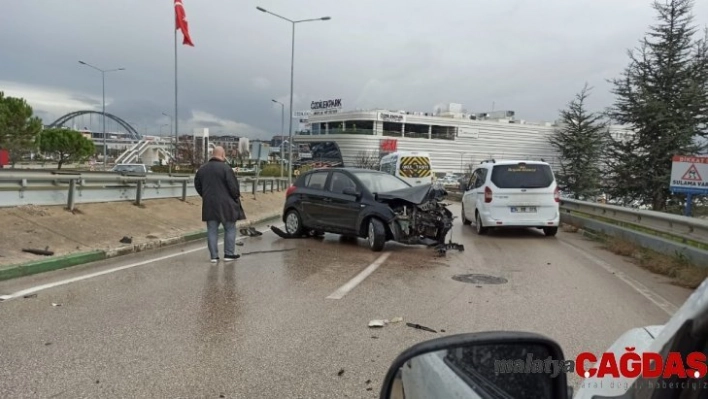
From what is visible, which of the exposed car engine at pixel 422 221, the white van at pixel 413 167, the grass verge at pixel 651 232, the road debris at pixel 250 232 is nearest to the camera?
the grass verge at pixel 651 232

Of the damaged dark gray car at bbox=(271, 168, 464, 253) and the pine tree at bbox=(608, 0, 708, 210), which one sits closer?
the damaged dark gray car at bbox=(271, 168, 464, 253)

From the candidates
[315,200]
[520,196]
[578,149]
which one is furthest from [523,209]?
[578,149]

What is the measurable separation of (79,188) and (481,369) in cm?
1367

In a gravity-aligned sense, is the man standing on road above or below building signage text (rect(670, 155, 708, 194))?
below

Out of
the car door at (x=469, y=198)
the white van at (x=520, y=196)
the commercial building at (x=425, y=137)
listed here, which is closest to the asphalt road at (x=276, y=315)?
the white van at (x=520, y=196)

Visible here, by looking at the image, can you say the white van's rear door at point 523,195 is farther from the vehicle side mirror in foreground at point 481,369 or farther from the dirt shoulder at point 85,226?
the vehicle side mirror in foreground at point 481,369

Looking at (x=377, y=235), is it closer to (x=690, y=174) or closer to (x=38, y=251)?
(x=38, y=251)

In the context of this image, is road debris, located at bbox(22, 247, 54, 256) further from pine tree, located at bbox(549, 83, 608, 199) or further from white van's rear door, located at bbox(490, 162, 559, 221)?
pine tree, located at bbox(549, 83, 608, 199)

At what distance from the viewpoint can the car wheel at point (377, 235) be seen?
10.4 metres

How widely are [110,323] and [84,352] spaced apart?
90cm

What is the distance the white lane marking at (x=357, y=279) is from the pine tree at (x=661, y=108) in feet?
46.5

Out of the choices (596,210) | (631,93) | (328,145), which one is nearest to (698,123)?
(631,93)

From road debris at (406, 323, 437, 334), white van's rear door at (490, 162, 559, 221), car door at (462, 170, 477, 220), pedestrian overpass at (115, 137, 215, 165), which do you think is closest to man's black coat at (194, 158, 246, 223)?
road debris at (406, 323, 437, 334)

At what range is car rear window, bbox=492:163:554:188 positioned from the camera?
13.0 m
